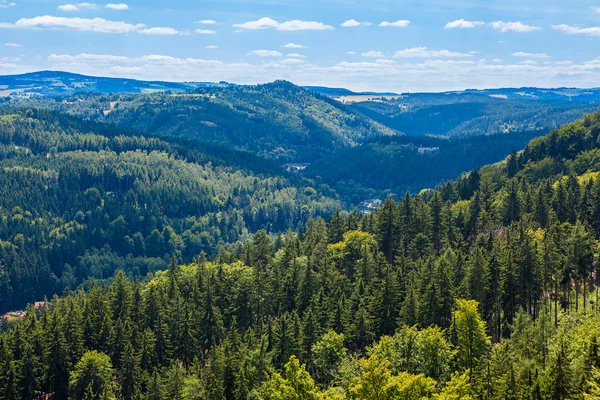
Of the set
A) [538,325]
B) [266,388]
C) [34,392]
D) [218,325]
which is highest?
[538,325]

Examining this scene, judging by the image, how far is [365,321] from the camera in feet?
347

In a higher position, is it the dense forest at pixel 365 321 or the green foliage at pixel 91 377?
the dense forest at pixel 365 321

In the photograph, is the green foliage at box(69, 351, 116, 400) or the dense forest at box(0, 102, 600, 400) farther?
the green foliage at box(69, 351, 116, 400)

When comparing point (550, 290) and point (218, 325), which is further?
point (218, 325)

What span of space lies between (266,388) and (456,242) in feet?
237

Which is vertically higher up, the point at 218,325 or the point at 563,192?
the point at 563,192

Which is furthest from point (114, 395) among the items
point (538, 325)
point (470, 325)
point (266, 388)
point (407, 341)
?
point (538, 325)

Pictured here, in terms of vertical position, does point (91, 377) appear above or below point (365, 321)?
below

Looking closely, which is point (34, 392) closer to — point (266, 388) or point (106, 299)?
point (106, 299)

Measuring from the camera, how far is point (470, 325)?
88562mm

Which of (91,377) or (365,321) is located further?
(91,377)

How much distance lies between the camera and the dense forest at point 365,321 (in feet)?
247

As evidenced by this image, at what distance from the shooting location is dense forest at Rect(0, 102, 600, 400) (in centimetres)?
7531

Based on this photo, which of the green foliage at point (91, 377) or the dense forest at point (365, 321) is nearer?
the dense forest at point (365, 321)
